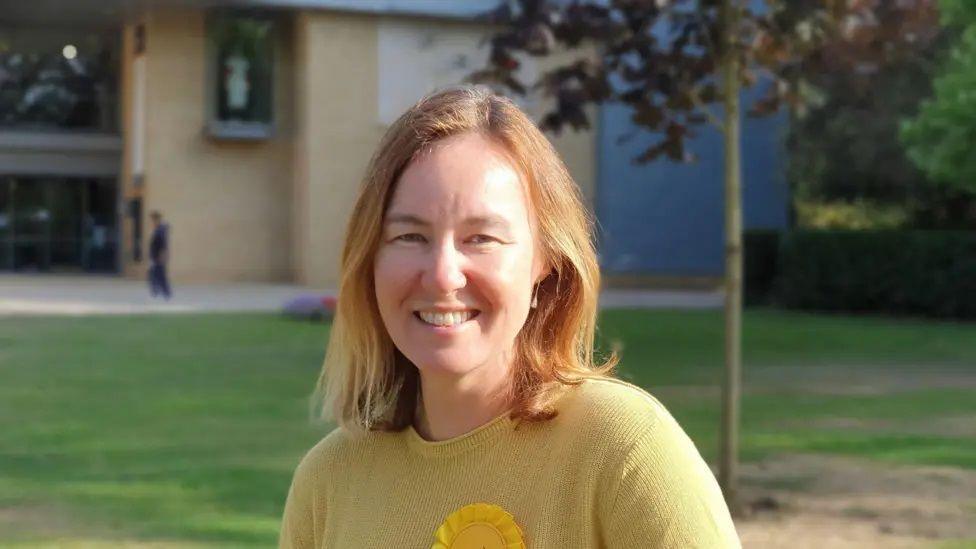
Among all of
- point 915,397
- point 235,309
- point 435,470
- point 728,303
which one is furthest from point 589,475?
point 235,309

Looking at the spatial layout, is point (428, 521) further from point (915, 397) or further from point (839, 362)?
A: point (839, 362)

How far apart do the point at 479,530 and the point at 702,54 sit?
21.2 ft

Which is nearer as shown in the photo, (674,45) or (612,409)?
(612,409)

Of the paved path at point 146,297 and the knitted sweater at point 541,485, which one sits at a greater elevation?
the knitted sweater at point 541,485

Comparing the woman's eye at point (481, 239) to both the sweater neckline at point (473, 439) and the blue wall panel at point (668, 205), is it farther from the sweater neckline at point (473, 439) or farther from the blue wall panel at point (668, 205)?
the blue wall panel at point (668, 205)

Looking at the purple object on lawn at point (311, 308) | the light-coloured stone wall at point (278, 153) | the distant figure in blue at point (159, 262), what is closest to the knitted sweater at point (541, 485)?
the purple object on lawn at point (311, 308)

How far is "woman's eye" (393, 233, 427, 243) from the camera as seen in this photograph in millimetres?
1823

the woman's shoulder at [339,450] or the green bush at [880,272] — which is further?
the green bush at [880,272]

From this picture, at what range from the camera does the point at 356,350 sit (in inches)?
81.8

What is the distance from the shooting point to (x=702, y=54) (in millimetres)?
7855

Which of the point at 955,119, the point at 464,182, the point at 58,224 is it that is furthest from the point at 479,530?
the point at 58,224

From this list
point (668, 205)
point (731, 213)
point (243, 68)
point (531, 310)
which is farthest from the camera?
point (243, 68)

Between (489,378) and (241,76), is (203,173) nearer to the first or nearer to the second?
(241,76)

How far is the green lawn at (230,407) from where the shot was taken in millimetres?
7156
